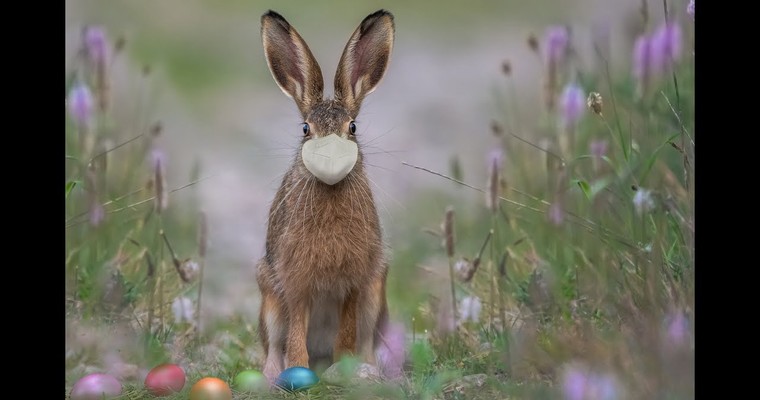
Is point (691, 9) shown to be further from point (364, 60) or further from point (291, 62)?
point (291, 62)

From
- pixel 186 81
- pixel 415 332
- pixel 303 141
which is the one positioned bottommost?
pixel 415 332

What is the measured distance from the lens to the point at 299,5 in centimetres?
406

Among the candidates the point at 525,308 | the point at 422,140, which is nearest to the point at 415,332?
the point at 525,308

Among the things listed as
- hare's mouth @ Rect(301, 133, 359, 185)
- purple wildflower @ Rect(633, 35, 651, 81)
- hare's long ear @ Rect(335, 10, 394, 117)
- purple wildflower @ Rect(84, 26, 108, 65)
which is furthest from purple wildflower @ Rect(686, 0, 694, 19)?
purple wildflower @ Rect(84, 26, 108, 65)

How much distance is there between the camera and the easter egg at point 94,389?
12.4 feet

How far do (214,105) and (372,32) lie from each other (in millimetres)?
648

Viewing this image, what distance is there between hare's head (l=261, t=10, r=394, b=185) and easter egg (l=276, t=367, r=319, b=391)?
23.6 inches

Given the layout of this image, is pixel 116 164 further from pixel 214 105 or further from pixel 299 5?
pixel 299 5

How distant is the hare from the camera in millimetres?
3805

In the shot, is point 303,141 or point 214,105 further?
point 214,105

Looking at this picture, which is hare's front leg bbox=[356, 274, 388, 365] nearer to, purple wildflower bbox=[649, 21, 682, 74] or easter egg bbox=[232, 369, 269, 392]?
easter egg bbox=[232, 369, 269, 392]

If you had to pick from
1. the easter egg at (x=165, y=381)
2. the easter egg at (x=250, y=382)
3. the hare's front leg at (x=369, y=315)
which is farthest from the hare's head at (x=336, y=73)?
the easter egg at (x=165, y=381)

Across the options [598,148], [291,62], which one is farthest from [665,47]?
[291,62]

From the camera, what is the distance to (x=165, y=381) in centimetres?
380
